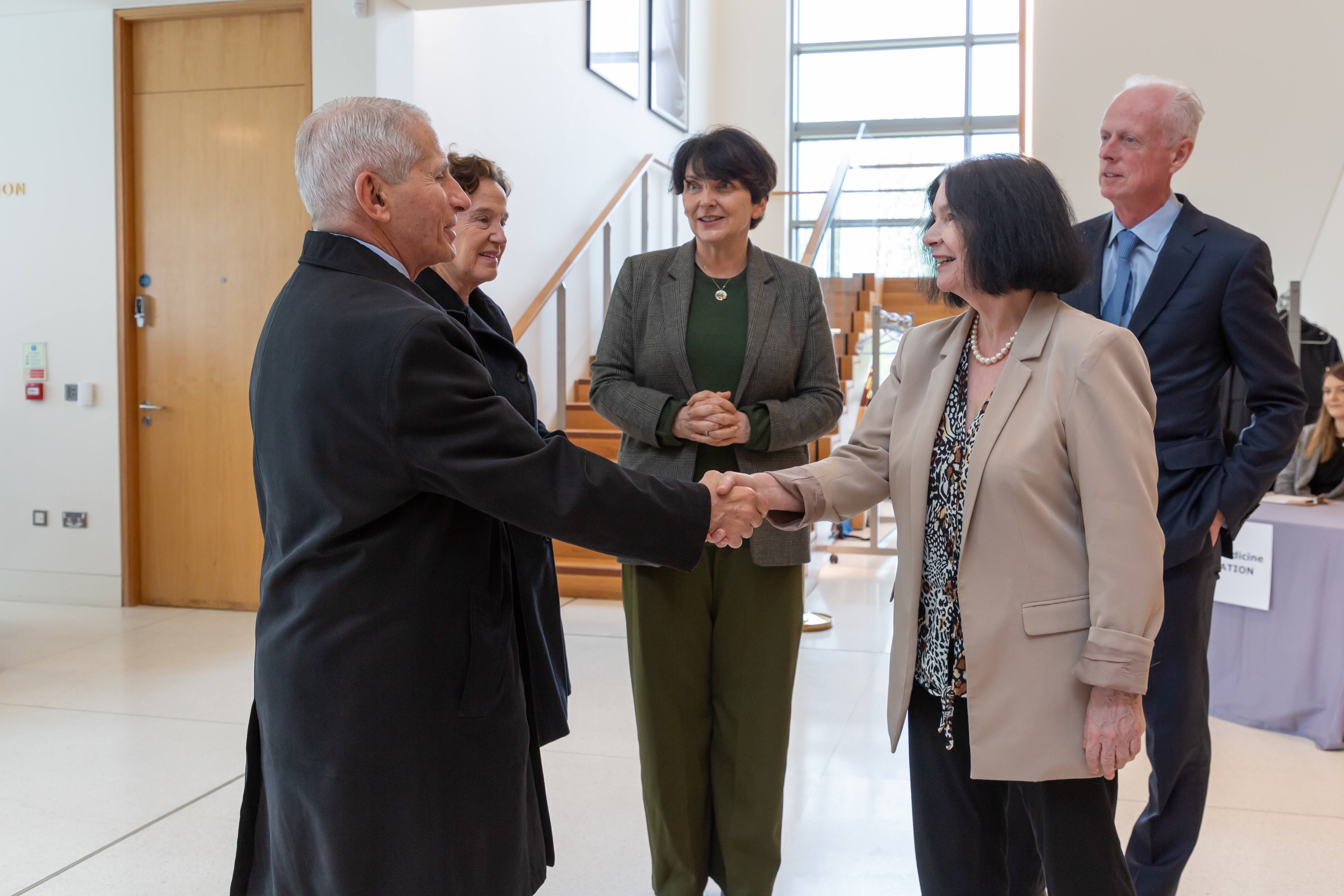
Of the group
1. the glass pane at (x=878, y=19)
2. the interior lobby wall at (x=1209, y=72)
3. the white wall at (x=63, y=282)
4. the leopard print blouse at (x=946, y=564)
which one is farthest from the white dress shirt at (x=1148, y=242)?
the glass pane at (x=878, y=19)

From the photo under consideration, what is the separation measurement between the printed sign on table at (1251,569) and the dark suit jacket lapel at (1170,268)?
1846 millimetres

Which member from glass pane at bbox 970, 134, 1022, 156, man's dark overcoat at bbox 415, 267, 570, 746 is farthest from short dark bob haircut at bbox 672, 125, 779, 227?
glass pane at bbox 970, 134, 1022, 156

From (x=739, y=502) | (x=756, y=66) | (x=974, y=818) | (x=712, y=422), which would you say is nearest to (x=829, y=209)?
(x=712, y=422)

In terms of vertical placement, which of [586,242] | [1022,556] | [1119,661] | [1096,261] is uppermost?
[586,242]

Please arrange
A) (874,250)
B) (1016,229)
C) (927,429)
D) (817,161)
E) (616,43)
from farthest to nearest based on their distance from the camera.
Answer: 1. (817,161)
2. (874,250)
3. (616,43)
4. (927,429)
5. (1016,229)

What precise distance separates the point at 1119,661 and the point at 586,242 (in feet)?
18.9

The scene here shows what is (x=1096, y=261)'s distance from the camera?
2.20m

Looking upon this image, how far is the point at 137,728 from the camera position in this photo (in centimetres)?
347

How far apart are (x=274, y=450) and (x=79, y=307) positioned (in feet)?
15.5

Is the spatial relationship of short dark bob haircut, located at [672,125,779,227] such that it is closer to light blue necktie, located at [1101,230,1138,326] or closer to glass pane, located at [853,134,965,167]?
light blue necktie, located at [1101,230,1138,326]

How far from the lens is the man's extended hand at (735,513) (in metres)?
1.64

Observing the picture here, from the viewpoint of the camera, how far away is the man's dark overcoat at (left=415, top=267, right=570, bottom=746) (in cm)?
152

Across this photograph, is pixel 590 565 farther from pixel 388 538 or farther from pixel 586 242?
pixel 388 538

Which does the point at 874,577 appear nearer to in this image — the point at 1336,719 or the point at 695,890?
the point at 1336,719
